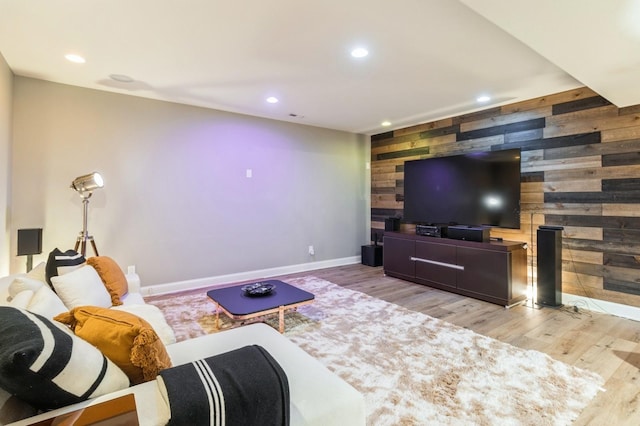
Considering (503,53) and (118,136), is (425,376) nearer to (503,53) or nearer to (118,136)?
(503,53)

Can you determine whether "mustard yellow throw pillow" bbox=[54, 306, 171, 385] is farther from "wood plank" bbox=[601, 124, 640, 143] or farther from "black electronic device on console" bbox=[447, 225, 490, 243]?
"wood plank" bbox=[601, 124, 640, 143]

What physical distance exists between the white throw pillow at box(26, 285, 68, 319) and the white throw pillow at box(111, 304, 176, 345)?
49 centimetres

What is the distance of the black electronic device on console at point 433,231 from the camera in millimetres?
4398

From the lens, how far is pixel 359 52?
8.86 ft

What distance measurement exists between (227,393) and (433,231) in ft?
13.0

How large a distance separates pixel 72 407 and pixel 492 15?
8.00 feet

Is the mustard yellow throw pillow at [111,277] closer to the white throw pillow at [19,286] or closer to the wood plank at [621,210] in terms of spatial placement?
the white throw pillow at [19,286]

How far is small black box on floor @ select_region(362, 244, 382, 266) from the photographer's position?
555 cm

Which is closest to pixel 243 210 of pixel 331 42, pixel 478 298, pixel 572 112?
pixel 331 42

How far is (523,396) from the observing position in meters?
1.91

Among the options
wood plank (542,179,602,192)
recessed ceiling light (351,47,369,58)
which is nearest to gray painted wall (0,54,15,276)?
recessed ceiling light (351,47,369,58)

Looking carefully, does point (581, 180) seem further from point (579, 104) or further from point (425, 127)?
point (425, 127)

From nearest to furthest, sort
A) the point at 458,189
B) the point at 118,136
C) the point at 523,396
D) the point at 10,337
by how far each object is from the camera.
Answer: the point at 10,337, the point at 523,396, the point at 118,136, the point at 458,189

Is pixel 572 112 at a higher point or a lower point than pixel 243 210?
higher
